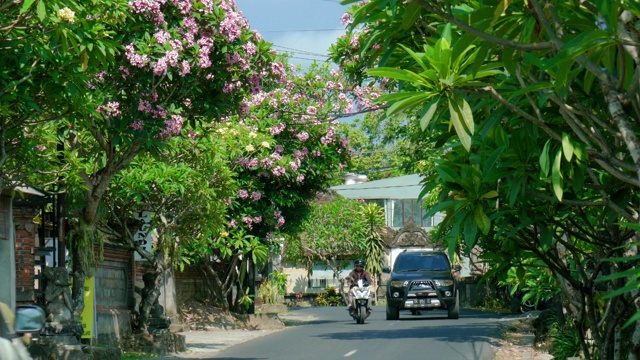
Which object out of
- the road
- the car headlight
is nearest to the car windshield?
the car headlight

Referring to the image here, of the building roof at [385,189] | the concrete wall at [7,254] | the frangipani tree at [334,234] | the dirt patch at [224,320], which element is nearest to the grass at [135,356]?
the concrete wall at [7,254]

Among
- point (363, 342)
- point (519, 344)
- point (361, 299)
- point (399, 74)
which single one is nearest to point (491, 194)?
point (399, 74)

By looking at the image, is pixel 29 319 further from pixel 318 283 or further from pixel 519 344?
pixel 318 283

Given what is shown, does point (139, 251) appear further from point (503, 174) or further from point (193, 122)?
point (503, 174)

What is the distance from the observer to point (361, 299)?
30.2 meters

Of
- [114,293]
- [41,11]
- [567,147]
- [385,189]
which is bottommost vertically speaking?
[114,293]

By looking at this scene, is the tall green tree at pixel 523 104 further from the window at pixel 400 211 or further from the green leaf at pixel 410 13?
the window at pixel 400 211

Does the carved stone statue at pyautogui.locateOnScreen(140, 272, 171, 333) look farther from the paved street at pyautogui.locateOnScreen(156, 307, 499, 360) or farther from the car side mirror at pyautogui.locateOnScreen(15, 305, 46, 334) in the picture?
the car side mirror at pyautogui.locateOnScreen(15, 305, 46, 334)

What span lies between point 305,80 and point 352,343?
9.37m

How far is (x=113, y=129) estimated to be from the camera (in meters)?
14.9

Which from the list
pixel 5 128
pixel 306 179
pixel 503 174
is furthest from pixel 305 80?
pixel 503 174

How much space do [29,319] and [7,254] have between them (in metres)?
11.5

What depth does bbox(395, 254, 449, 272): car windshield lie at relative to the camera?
3155 centimetres

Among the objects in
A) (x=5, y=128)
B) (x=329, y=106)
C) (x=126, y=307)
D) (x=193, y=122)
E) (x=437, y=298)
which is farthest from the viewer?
(x=437, y=298)
